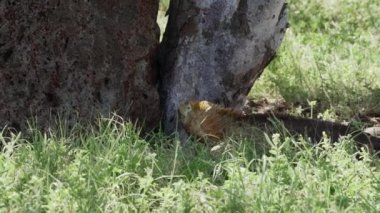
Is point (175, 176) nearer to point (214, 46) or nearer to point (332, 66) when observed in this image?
point (214, 46)

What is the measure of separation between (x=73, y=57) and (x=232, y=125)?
2.84 feet

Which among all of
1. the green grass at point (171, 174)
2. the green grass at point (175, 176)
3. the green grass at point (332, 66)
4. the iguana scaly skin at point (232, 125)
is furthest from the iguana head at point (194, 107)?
the green grass at point (332, 66)

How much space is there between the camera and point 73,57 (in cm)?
429

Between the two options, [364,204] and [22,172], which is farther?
[22,172]

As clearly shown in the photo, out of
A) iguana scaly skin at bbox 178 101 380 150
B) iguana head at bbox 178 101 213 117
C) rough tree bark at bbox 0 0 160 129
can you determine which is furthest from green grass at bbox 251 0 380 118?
rough tree bark at bbox 0 0 160 129

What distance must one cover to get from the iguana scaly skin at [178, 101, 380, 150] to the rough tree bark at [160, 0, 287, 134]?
0.24 meters

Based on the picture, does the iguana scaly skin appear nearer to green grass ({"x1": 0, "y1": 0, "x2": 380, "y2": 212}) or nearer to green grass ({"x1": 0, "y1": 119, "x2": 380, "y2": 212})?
green grass ({"x1": 0, "y1": 0, "x2": 380, "y2": 212})

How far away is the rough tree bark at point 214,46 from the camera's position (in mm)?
4562

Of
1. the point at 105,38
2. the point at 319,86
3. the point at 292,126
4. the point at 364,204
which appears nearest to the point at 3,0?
the point at 105,38

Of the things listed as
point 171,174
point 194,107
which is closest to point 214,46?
point 194,107

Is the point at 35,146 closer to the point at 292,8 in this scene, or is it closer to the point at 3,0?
the point at 3,0

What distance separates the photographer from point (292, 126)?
442 centimetres

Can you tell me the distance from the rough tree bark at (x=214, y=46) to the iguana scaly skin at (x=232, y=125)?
24cm

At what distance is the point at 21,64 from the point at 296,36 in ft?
11.5
